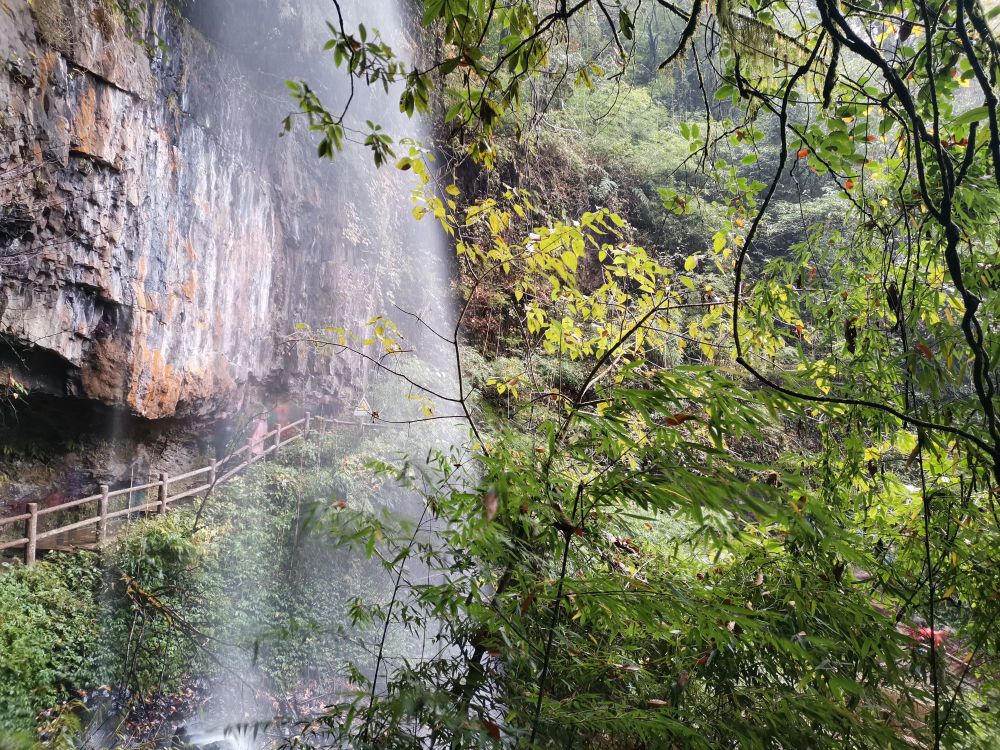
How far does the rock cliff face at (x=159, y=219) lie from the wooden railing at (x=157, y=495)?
58 cm

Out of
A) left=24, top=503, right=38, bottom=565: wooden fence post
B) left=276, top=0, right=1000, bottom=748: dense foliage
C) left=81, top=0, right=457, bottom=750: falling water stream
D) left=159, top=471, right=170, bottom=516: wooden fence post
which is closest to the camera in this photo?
left=276, top=0, right=1000, bottom=748: dense foliage

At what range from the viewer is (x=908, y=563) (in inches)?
48.5

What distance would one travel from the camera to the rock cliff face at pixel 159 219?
368cm

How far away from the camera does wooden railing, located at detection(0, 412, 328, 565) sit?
13.5ft

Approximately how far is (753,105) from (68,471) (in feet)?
19.2

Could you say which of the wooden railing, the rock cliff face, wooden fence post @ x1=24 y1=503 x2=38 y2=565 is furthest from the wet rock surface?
A: wooden fence post @ x1=24 y1=503 x2=38 y2=565

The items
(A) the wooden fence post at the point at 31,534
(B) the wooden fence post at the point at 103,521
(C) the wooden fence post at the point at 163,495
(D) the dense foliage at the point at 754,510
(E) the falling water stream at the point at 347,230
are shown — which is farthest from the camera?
(C) the wooden fence post at the point at 163,495

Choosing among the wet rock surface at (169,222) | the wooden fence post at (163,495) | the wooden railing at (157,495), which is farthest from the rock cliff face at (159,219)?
→ the wooden fence post at (163,495)

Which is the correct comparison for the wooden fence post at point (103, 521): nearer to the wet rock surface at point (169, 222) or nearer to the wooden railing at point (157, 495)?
the wooden railing at point (157, 495)

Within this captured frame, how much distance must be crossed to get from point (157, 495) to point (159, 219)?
267cm

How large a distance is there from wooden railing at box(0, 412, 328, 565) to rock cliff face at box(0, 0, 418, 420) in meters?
0.58

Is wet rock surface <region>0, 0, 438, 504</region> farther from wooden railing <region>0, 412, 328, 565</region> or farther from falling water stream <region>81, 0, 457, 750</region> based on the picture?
wooden railing <region>0, 412, 328, 565</region>

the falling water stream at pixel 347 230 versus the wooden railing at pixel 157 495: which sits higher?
the falling water stream at pixel 347 230

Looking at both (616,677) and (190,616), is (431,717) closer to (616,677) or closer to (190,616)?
(616,677)
